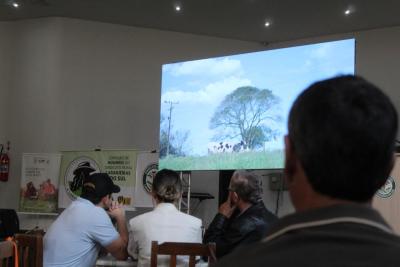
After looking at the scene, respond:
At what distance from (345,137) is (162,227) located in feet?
6.63

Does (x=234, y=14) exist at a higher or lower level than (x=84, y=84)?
higher

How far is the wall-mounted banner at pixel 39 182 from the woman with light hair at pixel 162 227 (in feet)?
13.1

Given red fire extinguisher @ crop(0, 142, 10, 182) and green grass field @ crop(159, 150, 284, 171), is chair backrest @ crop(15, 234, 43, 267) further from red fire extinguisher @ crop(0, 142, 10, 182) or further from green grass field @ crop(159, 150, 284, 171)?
red fire extinguisher @ crop(0, 142, 10, 182)

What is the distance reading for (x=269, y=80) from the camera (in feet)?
15.8

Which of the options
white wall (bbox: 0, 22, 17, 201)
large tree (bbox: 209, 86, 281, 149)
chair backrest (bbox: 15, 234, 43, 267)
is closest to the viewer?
chair backrest (bbox: 15, 234, 43, 267)

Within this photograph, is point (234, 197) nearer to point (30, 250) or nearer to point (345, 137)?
point (30, 250)

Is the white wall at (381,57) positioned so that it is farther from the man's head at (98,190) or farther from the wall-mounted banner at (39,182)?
the man's head at (98,190)

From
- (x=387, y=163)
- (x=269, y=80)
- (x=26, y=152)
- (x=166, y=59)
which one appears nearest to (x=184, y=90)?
(x=269, y=80)

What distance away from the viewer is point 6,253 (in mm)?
2318

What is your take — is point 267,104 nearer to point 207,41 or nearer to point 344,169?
point 207,41

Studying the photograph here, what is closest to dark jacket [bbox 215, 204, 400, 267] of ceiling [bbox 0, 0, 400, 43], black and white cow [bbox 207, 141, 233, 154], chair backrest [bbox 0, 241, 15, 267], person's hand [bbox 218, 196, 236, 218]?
chair backrest [bbox 0, 241, 15, 267]

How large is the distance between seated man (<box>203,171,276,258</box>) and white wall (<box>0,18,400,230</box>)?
434cm

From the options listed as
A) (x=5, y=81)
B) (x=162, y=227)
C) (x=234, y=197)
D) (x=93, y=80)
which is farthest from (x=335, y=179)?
(x=5, y=81)

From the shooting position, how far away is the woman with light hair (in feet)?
8.54
